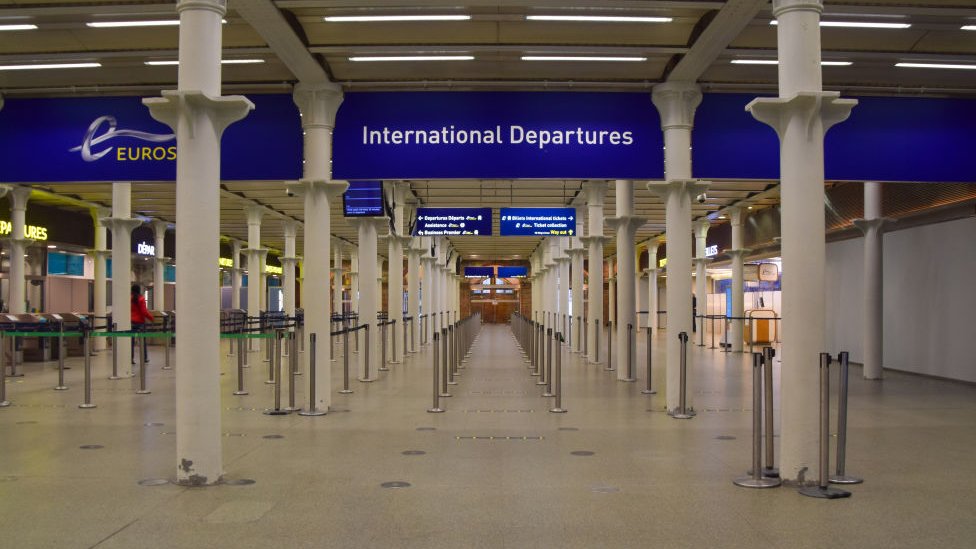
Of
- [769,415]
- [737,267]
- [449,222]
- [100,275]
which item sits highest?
[449,222]

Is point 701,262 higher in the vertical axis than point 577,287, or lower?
higher

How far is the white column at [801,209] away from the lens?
21.1 ft

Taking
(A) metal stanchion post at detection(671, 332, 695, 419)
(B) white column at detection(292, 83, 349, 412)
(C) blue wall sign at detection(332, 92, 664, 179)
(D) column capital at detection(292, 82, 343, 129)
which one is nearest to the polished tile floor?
(A) metal stanchion post at detection(671, 332, 695, 419)

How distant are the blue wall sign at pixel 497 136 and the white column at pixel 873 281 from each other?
7411 millimetres

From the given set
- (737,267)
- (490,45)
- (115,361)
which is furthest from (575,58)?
(737,267)

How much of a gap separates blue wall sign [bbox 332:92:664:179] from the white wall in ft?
25.5

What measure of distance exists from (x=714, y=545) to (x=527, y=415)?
18.7 feet

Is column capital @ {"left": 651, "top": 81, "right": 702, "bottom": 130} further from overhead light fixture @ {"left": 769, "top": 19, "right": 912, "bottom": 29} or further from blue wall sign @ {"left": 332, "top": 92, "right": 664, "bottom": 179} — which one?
overhead light fixture @ {"left": 769, "top": 19, "right": 912, "bottom": 29}

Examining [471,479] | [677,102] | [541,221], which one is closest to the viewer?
[471,479]

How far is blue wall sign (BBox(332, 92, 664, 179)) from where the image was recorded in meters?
10.2

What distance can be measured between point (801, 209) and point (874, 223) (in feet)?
33.9

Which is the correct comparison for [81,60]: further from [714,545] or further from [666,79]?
[714,545]

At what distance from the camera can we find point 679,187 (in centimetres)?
1037

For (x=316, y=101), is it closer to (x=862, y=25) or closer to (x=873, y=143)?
(x=862, y=25)
